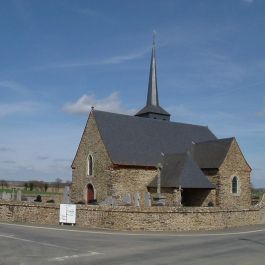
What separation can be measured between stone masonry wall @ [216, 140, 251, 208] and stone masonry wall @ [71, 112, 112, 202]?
8.64 metres

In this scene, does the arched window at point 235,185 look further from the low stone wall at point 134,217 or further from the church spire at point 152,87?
the church spire at point 152,87

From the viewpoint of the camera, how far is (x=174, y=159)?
33.6m

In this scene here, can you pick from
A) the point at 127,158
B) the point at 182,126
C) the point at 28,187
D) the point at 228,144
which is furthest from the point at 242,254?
the point at 28,187

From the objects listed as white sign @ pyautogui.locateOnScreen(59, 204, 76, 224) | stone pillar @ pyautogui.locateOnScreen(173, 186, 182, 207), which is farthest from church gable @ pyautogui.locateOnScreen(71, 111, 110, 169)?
white sign @ pyautogui.locateOnScreen(59, 204, 76, 224)

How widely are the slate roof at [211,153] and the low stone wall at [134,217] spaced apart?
25.9 feet

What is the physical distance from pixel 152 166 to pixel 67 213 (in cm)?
1119

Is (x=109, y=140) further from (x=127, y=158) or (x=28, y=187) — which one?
(x=28, y=187)

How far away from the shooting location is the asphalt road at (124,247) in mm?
13078

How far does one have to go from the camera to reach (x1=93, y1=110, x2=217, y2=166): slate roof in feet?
108

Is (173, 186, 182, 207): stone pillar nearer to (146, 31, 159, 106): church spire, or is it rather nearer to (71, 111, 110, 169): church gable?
(71, 111, 110, 169): church gable

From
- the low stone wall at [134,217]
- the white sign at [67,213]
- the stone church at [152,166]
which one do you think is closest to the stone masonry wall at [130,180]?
the stone church at [152,166]

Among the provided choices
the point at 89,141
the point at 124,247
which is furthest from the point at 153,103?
the point at 124,247

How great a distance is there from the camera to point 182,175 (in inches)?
1225

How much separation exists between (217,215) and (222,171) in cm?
931
